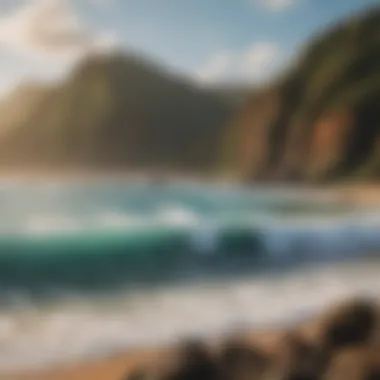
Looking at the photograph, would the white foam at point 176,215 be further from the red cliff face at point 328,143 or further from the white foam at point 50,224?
the red cliff face at point 328,143

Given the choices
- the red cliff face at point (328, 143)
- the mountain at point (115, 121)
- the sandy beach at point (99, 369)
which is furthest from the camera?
the red cliff face at point (328, 143)

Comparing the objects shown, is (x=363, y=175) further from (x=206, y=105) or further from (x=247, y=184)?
(x=206, y=105)

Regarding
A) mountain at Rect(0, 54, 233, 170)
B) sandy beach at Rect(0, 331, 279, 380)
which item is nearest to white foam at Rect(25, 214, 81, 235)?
mountain at Rect(0, 54, 233, 170)

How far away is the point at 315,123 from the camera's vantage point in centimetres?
138

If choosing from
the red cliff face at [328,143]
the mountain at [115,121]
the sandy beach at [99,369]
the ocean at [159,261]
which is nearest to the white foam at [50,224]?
the ocean at [159,261]

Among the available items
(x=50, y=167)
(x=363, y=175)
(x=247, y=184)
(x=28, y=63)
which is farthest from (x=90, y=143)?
(x=363, y=175)

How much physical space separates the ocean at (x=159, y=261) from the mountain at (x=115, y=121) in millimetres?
55

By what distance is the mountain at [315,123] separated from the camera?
1.37 metres

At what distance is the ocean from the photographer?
3.96 ft

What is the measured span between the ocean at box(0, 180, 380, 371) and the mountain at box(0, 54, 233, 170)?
6 cm

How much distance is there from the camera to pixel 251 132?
1.37 m

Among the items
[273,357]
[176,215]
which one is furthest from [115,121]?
[273,357]

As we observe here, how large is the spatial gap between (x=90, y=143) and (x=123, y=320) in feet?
1.18

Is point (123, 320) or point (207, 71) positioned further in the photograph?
point (207, 71)
